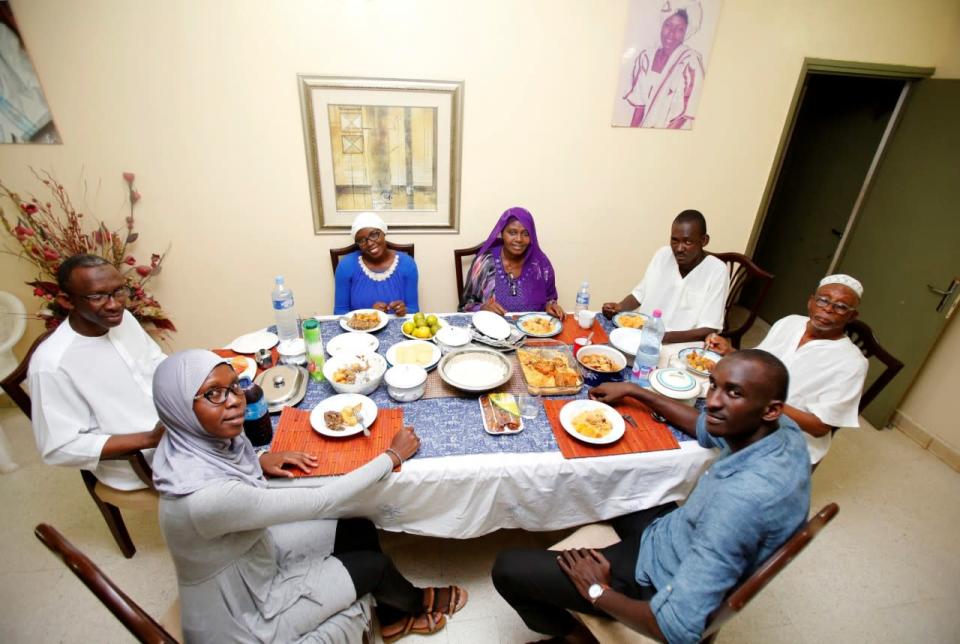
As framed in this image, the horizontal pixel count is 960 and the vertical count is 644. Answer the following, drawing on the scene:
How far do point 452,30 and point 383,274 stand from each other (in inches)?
60.2

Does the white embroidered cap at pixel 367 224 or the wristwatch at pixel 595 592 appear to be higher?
the white embroidered cap at pixel 367 224

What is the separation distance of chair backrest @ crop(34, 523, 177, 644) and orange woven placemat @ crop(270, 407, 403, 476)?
0.49m

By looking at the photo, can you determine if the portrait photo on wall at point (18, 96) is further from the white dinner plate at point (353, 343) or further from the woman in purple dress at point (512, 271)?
the woman in purple dress at point (512, 271)

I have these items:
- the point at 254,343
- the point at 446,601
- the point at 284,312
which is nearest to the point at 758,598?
the point at 446,601

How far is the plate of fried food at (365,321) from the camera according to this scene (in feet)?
6.83

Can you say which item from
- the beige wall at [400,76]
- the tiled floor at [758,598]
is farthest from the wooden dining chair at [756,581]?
the beige wall at [400,76]

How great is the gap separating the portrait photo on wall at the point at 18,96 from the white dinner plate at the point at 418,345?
2.50 meters

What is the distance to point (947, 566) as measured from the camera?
6.68 feet

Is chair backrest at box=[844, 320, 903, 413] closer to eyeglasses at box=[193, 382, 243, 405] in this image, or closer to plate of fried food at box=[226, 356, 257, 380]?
eyeglasses at box=[193, 382, 243, 405]

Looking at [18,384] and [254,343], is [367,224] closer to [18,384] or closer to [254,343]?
[254,343]

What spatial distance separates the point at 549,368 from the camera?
1.75 m

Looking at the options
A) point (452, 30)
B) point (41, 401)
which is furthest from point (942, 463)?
point (41, 401)

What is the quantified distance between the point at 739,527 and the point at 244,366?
1.79 m

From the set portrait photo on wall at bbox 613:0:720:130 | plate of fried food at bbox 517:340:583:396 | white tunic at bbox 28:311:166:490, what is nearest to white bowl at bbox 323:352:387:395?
plate of fried food at bbox 517:340:583:396
